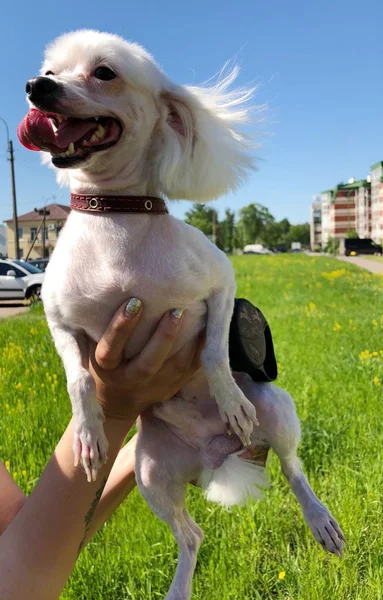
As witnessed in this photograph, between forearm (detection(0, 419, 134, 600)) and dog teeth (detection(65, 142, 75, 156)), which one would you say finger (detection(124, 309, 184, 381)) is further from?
dog teeth (detection(65, 142, 75, 156))

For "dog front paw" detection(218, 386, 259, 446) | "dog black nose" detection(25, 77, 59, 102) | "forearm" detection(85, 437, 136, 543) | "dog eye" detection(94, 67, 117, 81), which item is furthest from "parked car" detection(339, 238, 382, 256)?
"dog black nose" detection(25, 77, 59, 102)

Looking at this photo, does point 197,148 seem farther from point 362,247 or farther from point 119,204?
point 362,247

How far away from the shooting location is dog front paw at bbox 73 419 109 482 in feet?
5.42

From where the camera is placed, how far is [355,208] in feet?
283

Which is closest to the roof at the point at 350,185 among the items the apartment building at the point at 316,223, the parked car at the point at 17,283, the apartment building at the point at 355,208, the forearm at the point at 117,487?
the apartment building at the point at 355,208

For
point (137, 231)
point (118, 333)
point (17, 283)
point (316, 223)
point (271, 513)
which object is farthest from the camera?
point (316, 223)

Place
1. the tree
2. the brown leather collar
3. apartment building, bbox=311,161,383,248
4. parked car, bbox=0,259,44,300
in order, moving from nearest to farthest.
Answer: the brown leather collar → parked car, bbox=0,259,44,300 → apartment building, bbox=311,161,383,248 → the tree

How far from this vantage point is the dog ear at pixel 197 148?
1.82 m

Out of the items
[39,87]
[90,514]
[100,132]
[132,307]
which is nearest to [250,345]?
[132,307]

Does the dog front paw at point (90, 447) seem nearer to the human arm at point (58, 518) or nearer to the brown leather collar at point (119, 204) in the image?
the human arm at point (58, 518)

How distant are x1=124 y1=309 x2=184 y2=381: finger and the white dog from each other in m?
0.09

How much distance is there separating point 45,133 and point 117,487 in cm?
137

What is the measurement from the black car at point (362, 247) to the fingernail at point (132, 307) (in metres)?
48.1

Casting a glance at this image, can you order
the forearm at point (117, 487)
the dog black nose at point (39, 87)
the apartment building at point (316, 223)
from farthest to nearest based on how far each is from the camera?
the apartment building at point (316, 223)
the forearm at point (117, 487)
the dog black nose at point (39, 87)
